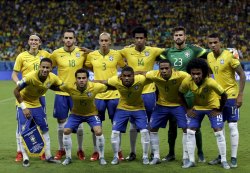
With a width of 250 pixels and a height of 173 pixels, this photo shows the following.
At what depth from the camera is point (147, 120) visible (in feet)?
32.3

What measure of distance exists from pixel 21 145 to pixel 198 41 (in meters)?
27.3

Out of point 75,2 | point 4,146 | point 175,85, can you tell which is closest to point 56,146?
point 4,146

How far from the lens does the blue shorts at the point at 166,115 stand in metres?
9.66

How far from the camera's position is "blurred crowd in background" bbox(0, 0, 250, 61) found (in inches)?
1454

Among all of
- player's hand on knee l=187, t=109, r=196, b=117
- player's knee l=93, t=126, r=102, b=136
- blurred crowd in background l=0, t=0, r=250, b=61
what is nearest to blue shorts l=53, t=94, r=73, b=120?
player's knee l=93, t=126, r=102, b=136

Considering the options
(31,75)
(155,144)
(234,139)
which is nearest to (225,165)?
(234,139)

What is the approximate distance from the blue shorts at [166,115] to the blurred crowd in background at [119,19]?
26.3 metres

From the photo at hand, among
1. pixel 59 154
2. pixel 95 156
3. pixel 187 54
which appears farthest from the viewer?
pixel 59 154

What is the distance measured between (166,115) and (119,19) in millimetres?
30235

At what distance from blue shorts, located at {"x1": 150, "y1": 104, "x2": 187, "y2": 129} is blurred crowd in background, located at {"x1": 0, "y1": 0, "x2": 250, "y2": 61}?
2628cm

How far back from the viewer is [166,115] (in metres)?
9.76

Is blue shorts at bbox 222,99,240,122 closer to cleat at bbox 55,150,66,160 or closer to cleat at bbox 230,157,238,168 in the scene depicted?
cleat at bbox 230,157,238,168

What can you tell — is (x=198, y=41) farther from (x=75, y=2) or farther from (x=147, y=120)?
(x=147, y=120)

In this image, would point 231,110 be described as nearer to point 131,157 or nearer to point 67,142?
point 131,157
